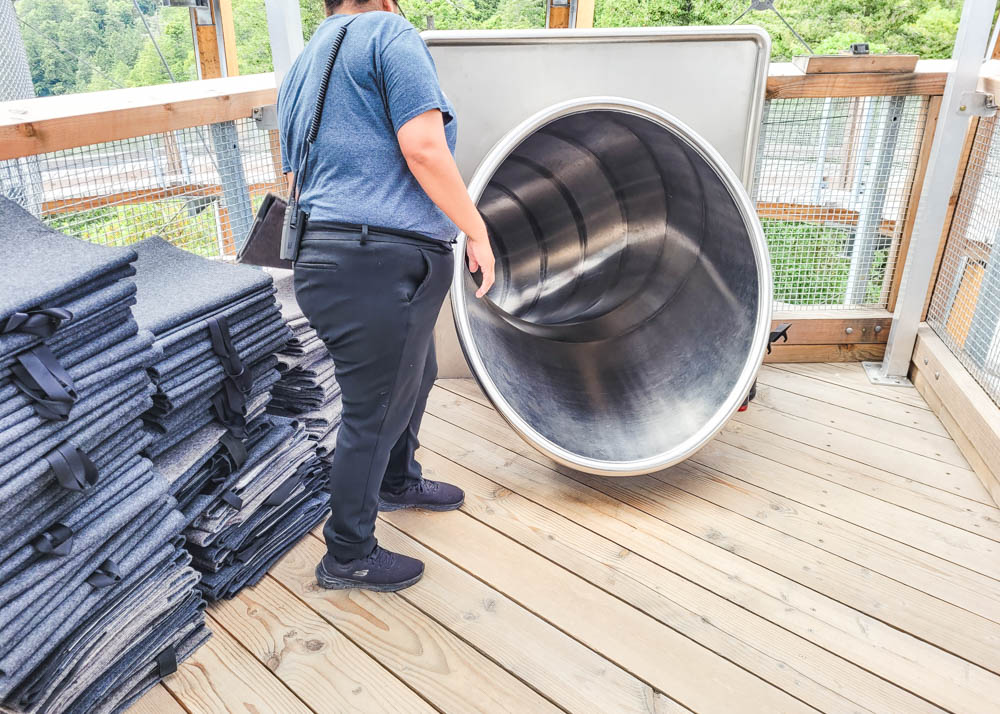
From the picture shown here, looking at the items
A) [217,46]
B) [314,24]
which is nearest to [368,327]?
[217,46]

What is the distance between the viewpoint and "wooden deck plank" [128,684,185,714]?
140cm

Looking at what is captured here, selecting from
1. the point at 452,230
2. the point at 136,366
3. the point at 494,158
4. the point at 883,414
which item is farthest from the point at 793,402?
the point at 136,366

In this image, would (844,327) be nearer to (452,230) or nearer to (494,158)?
(494,158)

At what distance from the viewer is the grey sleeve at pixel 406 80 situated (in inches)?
49.7

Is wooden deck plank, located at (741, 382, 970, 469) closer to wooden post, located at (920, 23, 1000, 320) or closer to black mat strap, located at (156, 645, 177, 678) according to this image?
wooden post, located at (920, 23, 1000, 320)

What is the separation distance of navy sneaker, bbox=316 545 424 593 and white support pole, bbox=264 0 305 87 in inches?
48.6

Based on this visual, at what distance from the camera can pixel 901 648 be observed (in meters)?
1.54

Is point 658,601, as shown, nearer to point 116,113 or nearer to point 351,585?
point 351,585

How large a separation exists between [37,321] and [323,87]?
579mm

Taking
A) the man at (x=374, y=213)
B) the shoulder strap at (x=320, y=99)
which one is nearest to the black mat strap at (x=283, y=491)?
the man at (x=374, y=213)

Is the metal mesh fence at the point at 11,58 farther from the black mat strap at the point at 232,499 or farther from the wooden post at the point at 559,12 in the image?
the wooden post at the point at 559,12

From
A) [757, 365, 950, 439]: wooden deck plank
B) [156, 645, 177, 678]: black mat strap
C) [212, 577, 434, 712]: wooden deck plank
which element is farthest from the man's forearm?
[757, 365, 950, 439]: wooden deck plank

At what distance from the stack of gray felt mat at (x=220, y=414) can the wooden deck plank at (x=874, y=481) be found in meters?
1.31

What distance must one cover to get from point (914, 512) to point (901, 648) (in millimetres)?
534
